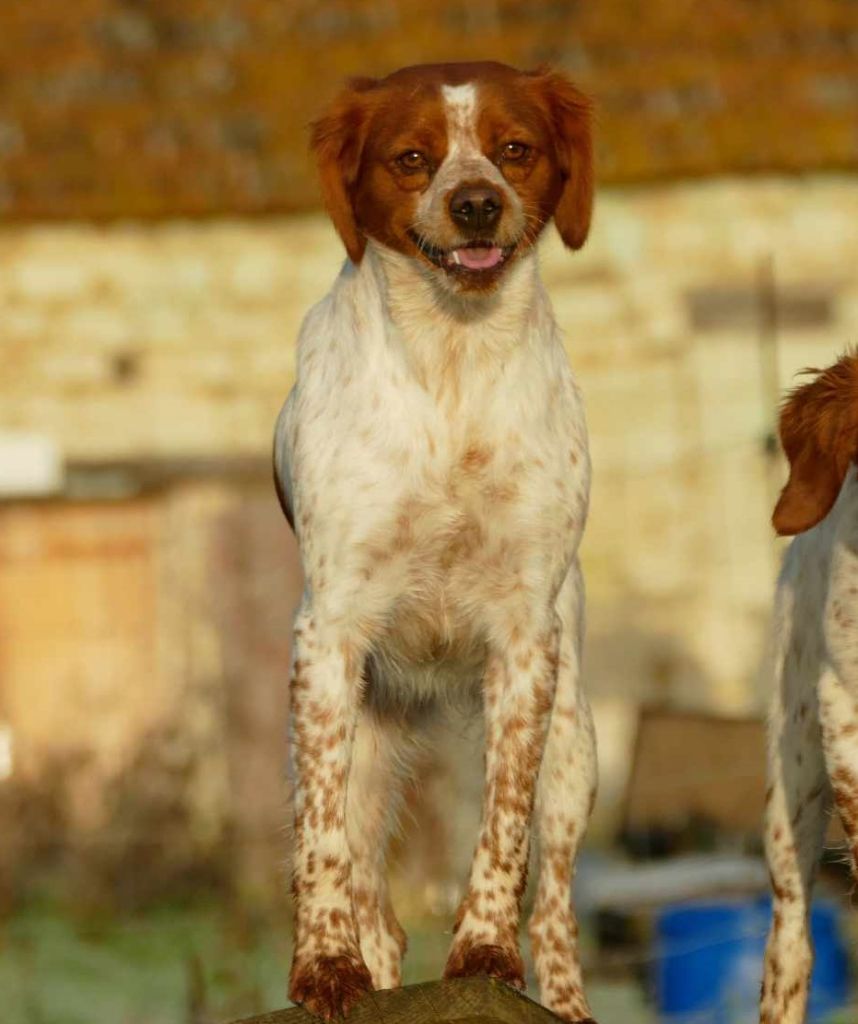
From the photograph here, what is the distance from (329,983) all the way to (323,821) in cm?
40

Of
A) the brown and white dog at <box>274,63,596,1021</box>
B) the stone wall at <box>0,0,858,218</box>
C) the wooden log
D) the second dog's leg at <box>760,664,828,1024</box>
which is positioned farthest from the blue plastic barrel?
the stone wall at <box>0,0,858,218</box>

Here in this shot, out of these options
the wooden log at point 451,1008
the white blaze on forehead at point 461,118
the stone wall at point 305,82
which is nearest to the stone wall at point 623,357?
the stone wall at point 305,82

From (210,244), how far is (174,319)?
423mm

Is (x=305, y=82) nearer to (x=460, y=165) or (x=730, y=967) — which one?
(x=730, y=967)

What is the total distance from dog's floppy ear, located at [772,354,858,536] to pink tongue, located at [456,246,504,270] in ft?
2.64

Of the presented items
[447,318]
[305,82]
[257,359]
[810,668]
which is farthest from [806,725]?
[305,82]

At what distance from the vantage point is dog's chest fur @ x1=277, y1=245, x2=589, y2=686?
546 cm

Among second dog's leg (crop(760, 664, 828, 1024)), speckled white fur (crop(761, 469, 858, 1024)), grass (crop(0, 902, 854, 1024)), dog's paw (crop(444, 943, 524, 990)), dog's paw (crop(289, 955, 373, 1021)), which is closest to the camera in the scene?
dog's paw (crop(289, 955, 373, 1021))

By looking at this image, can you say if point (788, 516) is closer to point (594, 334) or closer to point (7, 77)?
point (594, 334)

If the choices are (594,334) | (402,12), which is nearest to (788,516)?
(594,334)

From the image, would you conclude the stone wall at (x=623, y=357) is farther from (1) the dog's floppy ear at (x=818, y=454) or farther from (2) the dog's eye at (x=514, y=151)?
(2) the dog's eye at (x=514, y=151)

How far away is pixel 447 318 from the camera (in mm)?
5566

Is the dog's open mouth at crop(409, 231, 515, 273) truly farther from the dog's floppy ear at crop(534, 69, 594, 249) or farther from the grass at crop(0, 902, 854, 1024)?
the grass at crop(0, 902, 854, 1024)

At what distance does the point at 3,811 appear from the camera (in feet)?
39.4
